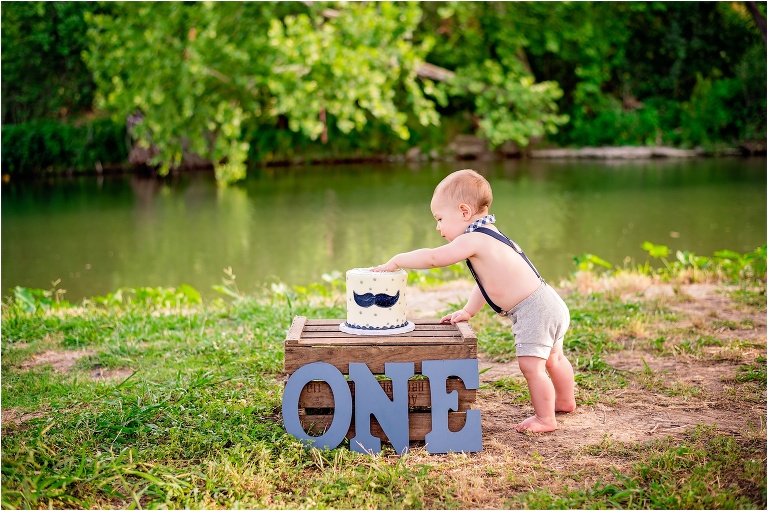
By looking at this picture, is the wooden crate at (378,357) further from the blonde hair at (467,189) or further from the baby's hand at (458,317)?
the blonde hair at (467,189)

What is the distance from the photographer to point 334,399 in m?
3.32

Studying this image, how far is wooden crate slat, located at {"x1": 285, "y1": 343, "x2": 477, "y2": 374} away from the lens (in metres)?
3.32

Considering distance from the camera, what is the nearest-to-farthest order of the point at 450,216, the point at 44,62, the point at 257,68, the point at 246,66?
the point at 450,216
the point at 257,68
the point at 246,66
the point at 44,62

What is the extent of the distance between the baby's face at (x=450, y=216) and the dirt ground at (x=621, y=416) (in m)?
0.91

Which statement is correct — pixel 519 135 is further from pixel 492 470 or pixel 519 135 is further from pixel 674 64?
pixel 492 470

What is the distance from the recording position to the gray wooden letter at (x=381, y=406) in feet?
10.8

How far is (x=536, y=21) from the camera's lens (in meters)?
18.0

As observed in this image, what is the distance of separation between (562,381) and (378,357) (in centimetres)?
94

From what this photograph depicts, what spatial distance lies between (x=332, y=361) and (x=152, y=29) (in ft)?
38.2

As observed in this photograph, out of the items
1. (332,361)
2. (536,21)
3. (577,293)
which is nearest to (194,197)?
(536,21)

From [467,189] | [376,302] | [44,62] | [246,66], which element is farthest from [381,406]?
[44,62]

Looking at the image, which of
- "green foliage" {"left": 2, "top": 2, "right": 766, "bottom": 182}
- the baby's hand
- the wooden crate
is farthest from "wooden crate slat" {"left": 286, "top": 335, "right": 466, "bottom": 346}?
"green foliage" {"left": 2, "top": 2, "right": 766, "bottom": 182}

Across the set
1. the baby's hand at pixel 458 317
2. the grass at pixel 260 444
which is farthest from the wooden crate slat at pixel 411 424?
the baby's hand at pixel 458 317

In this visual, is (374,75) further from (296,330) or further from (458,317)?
(296,330)
